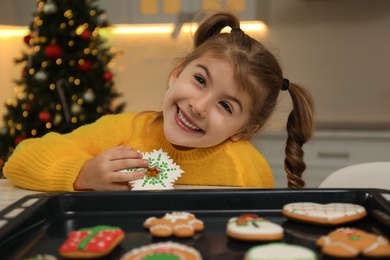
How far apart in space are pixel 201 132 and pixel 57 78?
202 cm

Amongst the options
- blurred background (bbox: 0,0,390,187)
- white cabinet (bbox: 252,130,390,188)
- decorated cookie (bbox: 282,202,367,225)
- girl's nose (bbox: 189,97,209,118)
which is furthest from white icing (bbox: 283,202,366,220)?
blurred background (bbox: 0,0,390,187)

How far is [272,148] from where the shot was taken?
301 cm

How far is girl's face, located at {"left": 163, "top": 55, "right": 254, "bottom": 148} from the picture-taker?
1166 mm

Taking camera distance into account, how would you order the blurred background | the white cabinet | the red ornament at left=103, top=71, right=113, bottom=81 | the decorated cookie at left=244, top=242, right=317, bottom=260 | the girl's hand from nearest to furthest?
1. the decorated cookie at left=244, top=242, right=317, bottom=260
2. the girl's hand
3. the white cabinet
4. the red ornament at left=103, top=71, right=113, bottom=81
5. the blurred background

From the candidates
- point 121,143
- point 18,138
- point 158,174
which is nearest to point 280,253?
point 158,174

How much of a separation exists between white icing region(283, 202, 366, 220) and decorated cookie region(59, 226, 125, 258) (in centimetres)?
24

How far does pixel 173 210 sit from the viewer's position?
0.76 metres

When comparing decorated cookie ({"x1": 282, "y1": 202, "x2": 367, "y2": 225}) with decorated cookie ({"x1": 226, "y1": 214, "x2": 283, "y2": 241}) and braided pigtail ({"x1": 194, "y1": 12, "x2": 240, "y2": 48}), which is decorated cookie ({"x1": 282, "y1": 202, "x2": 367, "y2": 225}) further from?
braided pigtail ({"x1": 194, "y1": 12, "x2": 240, "y2": 48})

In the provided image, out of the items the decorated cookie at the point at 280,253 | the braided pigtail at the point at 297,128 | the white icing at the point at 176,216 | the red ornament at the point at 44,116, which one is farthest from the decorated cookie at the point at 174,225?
the red ornament at the point at 44,116

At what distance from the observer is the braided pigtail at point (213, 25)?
4.60 ft

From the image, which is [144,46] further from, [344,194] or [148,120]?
[344,194]

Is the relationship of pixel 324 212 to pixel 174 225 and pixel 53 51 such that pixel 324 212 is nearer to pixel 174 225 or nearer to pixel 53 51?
pixel 174 225

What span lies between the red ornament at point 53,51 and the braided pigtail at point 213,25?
1.73 m

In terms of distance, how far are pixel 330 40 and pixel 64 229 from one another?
2.96 m
